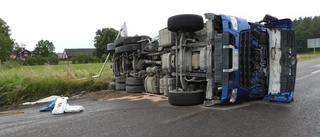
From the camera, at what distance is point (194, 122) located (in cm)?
336

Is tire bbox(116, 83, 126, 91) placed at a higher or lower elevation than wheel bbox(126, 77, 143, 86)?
lower

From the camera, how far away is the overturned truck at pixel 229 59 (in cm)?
425

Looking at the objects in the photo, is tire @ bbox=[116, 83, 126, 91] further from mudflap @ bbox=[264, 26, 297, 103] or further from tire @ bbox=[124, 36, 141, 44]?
mudflap @ bbox=[264, 26, 297, 103]

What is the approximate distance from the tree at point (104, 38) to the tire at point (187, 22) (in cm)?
4937

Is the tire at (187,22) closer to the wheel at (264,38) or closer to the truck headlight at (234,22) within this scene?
the truck headlight at (234,22)

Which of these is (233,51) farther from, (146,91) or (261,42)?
(146,91)

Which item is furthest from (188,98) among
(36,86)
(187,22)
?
(36,86)

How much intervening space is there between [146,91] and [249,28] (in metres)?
3.84

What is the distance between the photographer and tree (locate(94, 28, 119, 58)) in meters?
53.1

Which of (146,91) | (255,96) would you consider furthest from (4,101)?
(255,96)

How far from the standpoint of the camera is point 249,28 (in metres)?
4.55

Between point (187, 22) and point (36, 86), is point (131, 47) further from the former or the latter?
point (36, 86)

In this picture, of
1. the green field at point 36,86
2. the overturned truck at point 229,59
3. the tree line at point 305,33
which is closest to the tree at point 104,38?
the green field at point 36,86

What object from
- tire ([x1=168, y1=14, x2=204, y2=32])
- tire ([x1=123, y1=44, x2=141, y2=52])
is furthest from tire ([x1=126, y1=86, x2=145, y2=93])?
tire ([x1=168, y1=14, x2=204, y2=32])
